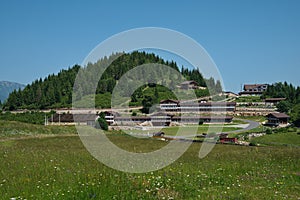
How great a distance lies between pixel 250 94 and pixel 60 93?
346 ft

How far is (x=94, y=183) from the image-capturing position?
1142cm

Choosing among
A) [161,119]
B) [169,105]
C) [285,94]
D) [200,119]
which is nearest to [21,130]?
[200,119]

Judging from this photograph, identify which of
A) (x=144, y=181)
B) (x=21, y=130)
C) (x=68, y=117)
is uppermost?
(x=68, y=117)

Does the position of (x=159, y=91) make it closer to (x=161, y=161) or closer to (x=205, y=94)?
(x=205, y=94)

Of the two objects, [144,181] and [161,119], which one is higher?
[161,119]

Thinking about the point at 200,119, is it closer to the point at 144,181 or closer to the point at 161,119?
the point at 161,119

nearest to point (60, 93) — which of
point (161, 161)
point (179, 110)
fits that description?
point (179, 110)

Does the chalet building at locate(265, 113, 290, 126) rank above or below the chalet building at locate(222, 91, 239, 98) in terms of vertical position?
below

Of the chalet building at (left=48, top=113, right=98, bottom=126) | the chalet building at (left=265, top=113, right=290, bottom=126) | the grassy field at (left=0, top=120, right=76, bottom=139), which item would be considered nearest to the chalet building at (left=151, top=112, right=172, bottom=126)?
the chalet building at (left=48, top=113, right=98, bottom=126)

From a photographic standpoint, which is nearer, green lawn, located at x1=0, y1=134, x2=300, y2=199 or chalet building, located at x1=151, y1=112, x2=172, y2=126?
green lawn, located at x1=0, y1=134, x2=300, y2=199

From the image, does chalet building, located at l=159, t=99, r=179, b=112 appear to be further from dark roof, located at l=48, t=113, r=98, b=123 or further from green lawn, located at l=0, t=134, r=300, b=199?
green lawn, located at l=0, t=134, r=300, b=199

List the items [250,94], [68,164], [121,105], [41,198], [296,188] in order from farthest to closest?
1. [250,94]
2. [121,105]
3. [68,164]
4. [296,188]
5. [41,198]

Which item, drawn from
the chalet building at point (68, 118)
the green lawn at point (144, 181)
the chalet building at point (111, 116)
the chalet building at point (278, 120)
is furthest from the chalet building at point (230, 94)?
the green lawn at point (144, 181)

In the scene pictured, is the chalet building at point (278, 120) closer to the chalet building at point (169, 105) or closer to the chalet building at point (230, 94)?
the chalet building at point (169, 105)
